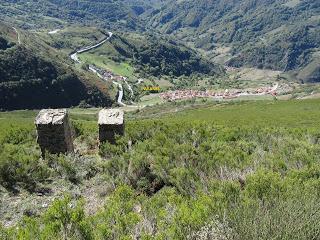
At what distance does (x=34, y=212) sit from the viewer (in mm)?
10031

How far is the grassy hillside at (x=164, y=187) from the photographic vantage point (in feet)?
22.5

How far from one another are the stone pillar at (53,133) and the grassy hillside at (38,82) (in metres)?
119

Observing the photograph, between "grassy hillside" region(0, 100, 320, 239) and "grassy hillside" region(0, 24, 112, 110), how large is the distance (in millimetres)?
119655

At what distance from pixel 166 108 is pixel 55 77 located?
39127mm

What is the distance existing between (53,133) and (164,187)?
4.56 m

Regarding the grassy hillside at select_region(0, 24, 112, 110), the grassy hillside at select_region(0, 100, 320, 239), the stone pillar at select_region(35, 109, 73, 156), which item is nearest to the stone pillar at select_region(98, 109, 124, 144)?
the grassy hillside at select_region(0, 100, 320, 239)

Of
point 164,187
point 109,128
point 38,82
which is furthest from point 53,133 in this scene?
point 38,82

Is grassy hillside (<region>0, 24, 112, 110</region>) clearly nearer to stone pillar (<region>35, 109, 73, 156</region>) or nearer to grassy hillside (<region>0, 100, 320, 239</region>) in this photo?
stone pillar (<region>35, 109, 73, 156</region>)

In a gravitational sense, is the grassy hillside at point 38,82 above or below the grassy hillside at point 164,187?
below

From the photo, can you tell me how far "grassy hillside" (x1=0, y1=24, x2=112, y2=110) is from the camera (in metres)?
132

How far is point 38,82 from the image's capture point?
140 metres

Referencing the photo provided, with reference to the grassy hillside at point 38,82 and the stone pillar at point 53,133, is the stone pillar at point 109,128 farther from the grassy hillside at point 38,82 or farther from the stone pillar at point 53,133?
the grassy hillside at point 38,82

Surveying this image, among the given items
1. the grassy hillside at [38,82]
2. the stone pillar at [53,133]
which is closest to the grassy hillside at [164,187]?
the stone pillar at [53,133]

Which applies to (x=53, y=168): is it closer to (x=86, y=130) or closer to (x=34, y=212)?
(x=34, y=212)
